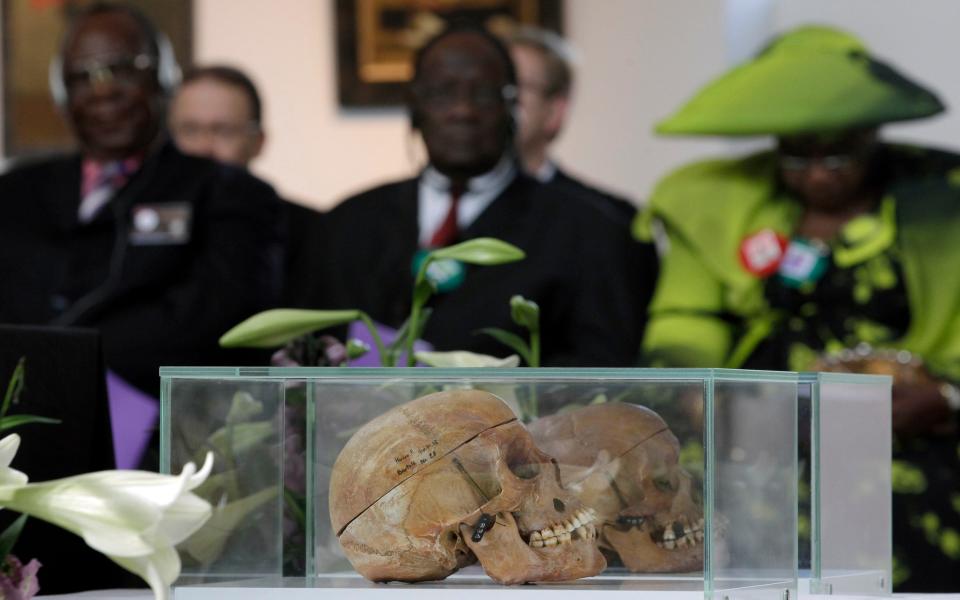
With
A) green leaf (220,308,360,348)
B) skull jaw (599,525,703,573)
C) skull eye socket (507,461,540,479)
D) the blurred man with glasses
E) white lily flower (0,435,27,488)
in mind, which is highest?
the blurred man with glasses

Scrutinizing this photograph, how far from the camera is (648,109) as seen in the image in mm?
4312

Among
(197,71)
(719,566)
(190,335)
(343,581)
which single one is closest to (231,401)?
(343,581)

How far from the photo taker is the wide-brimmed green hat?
104 inches

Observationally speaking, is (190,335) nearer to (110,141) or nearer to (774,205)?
(110,141)

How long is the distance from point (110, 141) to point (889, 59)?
1778mm

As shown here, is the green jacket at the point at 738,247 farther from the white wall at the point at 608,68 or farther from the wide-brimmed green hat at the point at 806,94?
the white wall at the point at 608,68

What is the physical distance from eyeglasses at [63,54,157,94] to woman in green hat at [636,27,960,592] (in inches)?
33.3

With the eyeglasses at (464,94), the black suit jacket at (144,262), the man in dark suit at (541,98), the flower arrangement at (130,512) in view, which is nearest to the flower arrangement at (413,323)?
the flower arrangement at (130,512)

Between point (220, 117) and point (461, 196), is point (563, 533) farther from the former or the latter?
point (220, 117)

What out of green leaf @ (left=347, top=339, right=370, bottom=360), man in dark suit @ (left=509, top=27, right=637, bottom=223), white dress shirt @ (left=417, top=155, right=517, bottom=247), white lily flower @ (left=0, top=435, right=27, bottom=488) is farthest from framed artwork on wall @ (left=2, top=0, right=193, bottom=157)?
white lily flower @ (left=0, top=435, right=27, bottom=488)

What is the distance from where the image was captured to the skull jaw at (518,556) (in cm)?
105

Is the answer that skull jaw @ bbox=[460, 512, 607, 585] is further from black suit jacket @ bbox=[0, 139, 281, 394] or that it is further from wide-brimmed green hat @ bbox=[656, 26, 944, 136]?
wide-brimmed green hat @ bbox=[656, 26, 944, 136]

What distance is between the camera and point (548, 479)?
1.06 m

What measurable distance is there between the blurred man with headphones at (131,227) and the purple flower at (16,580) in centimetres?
142
